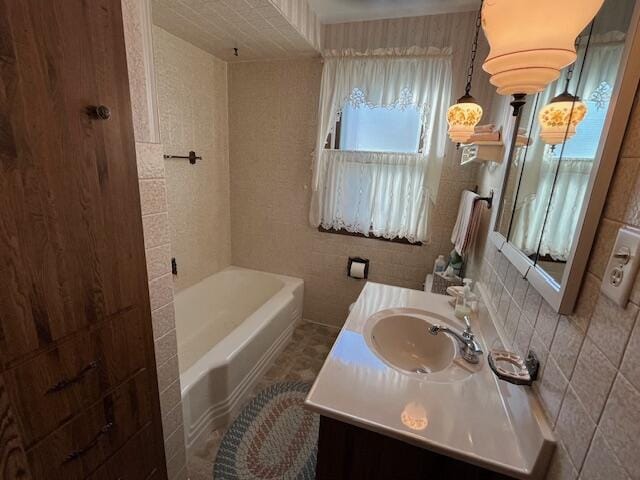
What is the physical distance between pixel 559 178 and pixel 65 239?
1246 mm

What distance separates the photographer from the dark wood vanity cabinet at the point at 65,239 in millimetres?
584

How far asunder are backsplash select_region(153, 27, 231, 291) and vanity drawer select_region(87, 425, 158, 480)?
135cm

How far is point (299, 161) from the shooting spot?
2328mm

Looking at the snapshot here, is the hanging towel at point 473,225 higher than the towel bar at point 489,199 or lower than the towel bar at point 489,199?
lower

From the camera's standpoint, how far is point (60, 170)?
2.12 feet

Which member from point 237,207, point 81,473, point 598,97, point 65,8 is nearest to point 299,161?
point 237,207

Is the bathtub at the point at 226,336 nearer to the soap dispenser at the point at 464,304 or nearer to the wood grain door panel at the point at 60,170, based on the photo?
the wood grain door panel at the point at 60,170

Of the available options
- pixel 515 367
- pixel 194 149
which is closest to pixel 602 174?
pixel 515 367

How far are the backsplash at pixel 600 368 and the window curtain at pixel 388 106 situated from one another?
148cm

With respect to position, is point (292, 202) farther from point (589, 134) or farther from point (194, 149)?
point (589, 134)

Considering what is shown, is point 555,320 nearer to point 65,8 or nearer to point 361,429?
point 361,429

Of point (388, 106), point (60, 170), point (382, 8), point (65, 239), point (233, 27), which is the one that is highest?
point (382, 8)

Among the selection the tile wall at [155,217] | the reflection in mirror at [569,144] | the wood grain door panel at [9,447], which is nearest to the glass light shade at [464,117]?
the reflection in mirror at [569,144]

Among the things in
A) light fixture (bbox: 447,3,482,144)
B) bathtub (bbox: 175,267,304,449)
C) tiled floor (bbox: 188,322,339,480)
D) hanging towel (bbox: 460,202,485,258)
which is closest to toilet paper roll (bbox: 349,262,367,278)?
bathtub (bbox: 175,267,304,449)
